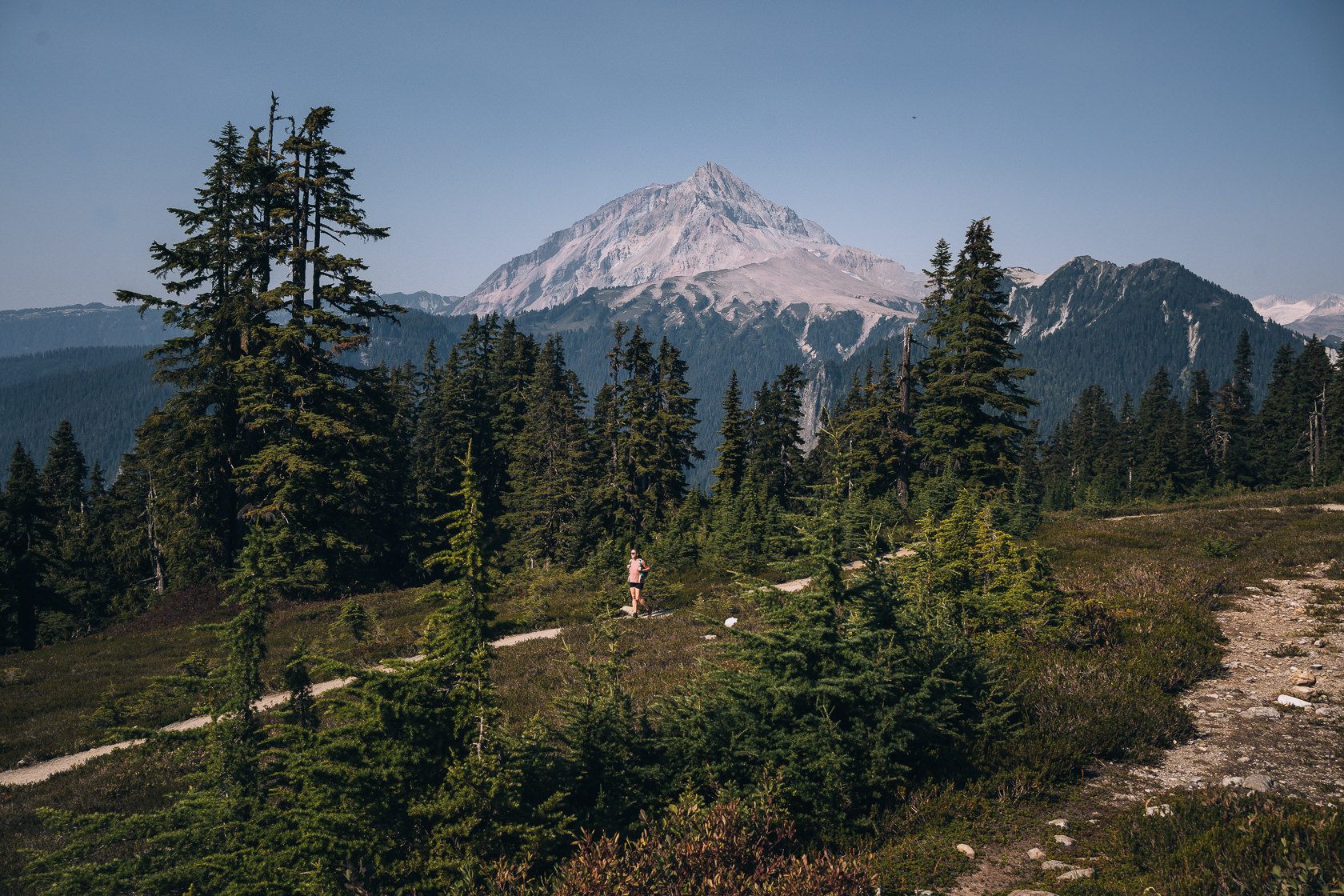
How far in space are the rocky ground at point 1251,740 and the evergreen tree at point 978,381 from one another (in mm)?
19252

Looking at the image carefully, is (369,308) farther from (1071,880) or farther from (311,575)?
(1071,880)

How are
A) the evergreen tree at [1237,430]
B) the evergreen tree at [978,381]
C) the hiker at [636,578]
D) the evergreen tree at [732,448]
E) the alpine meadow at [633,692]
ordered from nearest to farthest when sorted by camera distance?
the alpine meadow at [633,692] → the hiker at [636,578] → the evergreen tree at [978,381] → the evergreen tree at [732,448] → the evergreen tree at [1237,430]

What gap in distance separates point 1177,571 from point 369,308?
25.4 metres

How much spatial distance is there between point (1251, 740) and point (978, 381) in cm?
2547

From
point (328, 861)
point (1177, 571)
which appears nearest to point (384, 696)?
point (328, 861)

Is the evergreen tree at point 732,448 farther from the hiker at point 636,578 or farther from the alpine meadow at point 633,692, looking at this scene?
the hiker at point 636,578

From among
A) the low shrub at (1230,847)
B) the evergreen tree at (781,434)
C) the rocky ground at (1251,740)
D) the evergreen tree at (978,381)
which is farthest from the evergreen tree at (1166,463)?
the low shrub at (1230,847)

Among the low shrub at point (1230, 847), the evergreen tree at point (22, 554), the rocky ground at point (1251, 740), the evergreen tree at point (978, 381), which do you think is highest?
the evergreen tree at point (978, 381)

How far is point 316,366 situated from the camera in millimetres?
21859

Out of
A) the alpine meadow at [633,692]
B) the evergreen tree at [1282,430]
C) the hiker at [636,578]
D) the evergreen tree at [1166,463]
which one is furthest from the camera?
the evergreen tree at [1282,430]

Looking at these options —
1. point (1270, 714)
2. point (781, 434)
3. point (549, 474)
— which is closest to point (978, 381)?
point (1270, 714)

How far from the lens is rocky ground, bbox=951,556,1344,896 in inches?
212

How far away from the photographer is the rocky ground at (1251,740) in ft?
17.7

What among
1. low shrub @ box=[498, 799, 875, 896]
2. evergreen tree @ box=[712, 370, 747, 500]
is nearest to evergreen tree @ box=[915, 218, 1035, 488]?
evergreen tree @ box=[712, 370, 747, 500]
